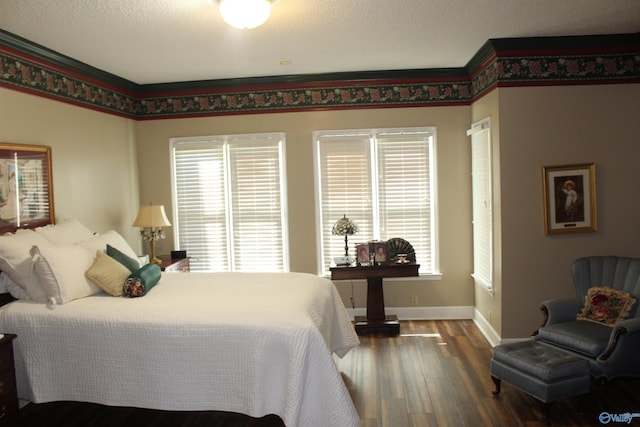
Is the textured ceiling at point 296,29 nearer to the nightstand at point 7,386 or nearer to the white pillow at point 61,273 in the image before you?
the white pillow at point 61,273

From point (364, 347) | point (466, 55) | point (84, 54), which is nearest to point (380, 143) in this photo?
point (466, 55)

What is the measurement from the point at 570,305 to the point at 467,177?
199cm

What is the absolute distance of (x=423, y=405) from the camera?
3439mm

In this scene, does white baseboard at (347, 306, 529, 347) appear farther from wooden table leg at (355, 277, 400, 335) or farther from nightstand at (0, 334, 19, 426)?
nightstand at (0, 334, 19, 426)

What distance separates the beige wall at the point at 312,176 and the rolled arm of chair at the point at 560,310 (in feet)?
5.52

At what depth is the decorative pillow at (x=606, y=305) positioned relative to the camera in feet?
12.0

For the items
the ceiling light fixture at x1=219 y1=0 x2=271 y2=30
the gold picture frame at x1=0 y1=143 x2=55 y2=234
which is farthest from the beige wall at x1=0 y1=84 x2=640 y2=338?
the ceiling light fixture at x1=219 y1=0 x2=271 y2=30

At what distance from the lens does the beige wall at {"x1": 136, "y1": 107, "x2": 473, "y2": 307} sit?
5.45 meters

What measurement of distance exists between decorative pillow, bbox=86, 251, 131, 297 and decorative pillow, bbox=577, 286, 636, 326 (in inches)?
140

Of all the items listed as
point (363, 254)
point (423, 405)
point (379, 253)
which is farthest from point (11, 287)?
point (379, 253)

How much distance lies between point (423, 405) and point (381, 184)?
270cm

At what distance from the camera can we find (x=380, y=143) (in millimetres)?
5504

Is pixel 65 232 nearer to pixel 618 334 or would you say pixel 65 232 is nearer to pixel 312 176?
pixel 312 176

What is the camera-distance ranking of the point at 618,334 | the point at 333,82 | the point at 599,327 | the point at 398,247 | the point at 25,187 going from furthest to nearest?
the point at 333,82
the point at 398,247
the point at 25,187
the point at 599,327
the point at 618,334
